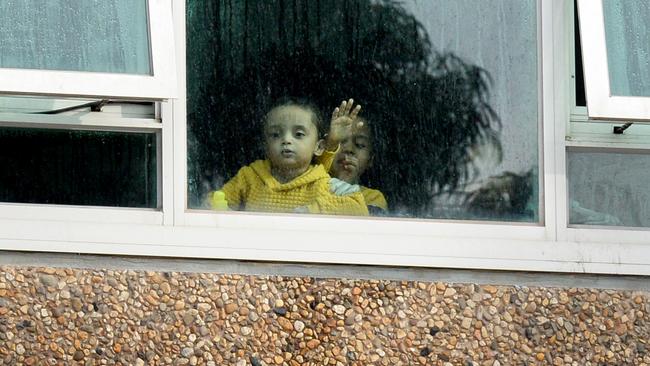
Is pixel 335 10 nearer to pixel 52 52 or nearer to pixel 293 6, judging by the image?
pixel 293 6

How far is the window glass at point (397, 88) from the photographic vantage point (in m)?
6.34

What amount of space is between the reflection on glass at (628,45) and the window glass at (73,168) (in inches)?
62.3

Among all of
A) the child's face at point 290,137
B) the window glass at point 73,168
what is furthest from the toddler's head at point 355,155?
the window glass at point 73,168

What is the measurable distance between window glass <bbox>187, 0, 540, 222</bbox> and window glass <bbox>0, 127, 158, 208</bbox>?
0.20 meters

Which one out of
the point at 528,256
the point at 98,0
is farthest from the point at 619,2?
the point at 98,0

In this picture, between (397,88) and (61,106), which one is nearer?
(61,106)

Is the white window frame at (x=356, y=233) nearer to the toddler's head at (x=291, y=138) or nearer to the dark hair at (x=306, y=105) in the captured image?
the toddler's head at (x=291, y=138)

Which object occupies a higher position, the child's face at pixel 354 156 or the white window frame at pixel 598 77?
the white window frame at pixel 598 77

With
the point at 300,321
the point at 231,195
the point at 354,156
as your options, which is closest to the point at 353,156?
the point at 354,156

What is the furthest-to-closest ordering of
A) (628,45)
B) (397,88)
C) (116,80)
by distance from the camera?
1. (397,88)
2. (628,45)
3. (116,80)

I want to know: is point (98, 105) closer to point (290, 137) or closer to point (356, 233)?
point (290, 137)

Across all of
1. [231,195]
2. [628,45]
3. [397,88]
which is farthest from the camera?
[397,88]

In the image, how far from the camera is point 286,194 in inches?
250

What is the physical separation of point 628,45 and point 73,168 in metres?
1.91
